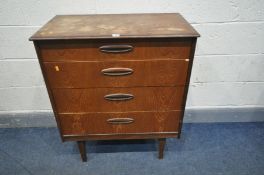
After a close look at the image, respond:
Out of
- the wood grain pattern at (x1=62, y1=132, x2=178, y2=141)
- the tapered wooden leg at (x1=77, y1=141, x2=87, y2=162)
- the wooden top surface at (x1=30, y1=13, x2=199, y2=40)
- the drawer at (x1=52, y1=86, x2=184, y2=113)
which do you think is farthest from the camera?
the tapered wooden leg at (x1=77, y1=141, x2=87, y2=162)

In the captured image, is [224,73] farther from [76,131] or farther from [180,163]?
[76,131]

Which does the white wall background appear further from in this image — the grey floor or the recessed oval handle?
the recessed oval handle

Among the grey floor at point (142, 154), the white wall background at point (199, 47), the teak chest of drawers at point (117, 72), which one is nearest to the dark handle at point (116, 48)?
the teak chest of drawers at point (117, 72)

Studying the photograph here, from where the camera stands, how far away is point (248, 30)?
124cm

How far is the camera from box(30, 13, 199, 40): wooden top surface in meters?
0.80

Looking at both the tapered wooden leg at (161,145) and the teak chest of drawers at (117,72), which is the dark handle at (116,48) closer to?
the teak chest of drawers at (117,72)

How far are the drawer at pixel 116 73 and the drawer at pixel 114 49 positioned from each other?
0.02 meters

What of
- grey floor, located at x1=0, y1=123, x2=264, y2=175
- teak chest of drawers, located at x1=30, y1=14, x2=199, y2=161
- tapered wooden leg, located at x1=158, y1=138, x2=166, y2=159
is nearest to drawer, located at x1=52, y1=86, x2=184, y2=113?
teak chest of drawers, located at x1=30, y1=14, x2=199, y2=161

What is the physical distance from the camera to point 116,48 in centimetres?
83

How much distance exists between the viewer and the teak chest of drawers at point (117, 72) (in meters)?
0.82

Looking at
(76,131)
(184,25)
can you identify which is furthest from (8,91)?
(184,25)

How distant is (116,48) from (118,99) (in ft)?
0.84

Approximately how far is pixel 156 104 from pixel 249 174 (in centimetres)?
73

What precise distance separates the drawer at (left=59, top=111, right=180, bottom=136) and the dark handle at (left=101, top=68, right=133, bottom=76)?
229 mm
